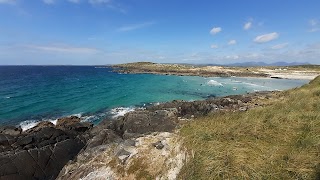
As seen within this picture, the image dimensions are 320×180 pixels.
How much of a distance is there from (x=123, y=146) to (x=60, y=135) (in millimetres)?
11837

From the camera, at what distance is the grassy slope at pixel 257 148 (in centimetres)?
783

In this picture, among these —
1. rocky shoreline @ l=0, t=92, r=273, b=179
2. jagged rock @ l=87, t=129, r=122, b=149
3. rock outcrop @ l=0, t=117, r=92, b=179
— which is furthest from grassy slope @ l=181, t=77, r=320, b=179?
rock outcrop @ l=0, t=117, r=92, b=179

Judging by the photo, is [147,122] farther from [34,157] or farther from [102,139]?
[34,157]

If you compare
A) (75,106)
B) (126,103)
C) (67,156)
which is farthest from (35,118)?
(67,156)

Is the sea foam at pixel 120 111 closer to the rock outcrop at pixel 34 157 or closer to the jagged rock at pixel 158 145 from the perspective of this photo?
the rock outcrop at pixel 34 157

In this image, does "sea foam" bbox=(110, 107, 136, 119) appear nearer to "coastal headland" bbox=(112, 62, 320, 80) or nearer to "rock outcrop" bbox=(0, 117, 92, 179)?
"rock outcrop" bbox=(0, 117, 92, 179)

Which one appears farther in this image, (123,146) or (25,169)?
(25,169)

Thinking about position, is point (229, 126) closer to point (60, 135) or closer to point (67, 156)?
point (67, 156)

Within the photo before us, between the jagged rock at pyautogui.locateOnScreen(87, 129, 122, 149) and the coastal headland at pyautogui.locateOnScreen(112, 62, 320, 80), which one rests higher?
the jagged rock at pyautogui.locateOnScreen(87, 129, 122, 149)

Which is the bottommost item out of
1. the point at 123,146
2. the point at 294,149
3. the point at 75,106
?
the point at 75,106

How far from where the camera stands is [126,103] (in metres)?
47.0

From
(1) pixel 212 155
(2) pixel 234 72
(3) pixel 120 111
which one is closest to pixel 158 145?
(1) pixel 212 155

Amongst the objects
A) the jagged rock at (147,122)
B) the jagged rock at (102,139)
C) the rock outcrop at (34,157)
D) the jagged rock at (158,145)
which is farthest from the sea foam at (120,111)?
the jagged rock at (158,145)

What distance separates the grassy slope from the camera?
7.83m
